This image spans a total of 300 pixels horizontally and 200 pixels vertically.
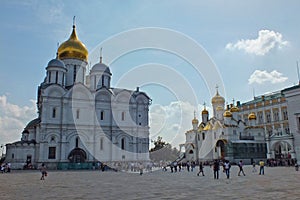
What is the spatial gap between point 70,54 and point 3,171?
20.2 meters

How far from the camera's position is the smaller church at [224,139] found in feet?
142

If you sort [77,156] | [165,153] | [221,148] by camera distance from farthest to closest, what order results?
[165,153] → [221,148] → [77,156]

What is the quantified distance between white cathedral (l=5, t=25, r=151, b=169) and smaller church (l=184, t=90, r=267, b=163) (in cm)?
1171

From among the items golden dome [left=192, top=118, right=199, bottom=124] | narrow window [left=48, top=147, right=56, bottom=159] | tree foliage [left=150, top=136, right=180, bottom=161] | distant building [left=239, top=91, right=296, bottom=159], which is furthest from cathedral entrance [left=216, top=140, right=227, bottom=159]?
narrow window [left=48, top=147, right=56, bottom=159]

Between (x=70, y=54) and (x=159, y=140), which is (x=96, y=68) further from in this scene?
(x=159, y=140)

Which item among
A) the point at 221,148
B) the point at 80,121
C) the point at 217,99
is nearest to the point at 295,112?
the point at 221,148

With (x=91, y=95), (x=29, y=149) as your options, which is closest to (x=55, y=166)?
(x=29, y=149)

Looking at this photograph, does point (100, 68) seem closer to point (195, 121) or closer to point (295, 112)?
point (195, 121)

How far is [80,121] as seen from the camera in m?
38.7

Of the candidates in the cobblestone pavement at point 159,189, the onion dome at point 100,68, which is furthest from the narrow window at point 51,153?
the cobblestone pavement at point 159,189

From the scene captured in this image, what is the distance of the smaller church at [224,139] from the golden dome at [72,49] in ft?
79.5

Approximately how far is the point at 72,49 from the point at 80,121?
11.8 meters

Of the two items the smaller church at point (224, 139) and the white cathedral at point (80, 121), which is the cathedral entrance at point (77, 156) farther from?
the smaller church at point (224, 139)

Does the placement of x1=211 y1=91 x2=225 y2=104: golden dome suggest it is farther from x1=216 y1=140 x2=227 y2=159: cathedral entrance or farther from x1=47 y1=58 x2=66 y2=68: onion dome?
x1=47 y1=58 x2=66 y2=68: onion dome
